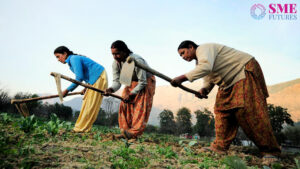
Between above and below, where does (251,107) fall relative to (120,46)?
below

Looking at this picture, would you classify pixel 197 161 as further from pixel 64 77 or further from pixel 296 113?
pixel 296 113

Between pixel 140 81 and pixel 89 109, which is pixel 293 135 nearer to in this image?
pixel 140 81

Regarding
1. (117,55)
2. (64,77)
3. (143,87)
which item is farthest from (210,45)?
(64,77)

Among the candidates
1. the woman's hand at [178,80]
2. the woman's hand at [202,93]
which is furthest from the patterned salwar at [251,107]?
the woman's hand at [178,80]

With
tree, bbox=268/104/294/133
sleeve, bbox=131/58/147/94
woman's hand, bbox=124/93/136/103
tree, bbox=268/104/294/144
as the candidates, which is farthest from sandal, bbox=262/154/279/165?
tree, bbox=268/104/294/133

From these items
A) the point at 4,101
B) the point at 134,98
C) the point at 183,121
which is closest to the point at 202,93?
the point at 134,98

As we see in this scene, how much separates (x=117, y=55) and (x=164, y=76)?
3.80ft

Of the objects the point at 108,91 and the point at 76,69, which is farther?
the point at 76,69

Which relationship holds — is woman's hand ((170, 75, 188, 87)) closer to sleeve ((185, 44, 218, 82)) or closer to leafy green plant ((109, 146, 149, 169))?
sleeve ((185, 44, 218, 82))

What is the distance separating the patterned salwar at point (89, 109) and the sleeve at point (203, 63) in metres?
2.59

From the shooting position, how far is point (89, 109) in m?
4.57

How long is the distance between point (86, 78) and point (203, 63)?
3.06 metres

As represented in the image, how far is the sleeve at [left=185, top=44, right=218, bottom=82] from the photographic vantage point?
2.79m

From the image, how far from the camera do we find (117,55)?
148 inches
